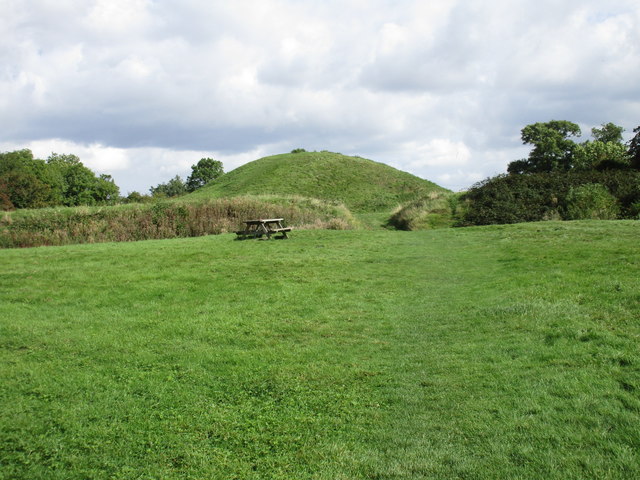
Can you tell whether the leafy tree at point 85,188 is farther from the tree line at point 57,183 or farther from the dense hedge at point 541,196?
the dense hedge at point 541,196

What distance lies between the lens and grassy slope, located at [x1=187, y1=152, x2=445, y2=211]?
49969mm

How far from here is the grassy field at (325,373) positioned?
4.09 metres

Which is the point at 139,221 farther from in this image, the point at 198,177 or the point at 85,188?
the point at 198,177

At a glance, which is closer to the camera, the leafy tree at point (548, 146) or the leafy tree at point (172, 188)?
the leafy tree at point (548, 146)

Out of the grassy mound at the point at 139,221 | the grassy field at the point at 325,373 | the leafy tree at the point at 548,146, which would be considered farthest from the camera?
the leafy tree at the point at 548,146

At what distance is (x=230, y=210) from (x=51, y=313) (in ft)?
59.0

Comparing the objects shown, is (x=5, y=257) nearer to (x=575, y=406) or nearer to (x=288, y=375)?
(x=288, y=375)

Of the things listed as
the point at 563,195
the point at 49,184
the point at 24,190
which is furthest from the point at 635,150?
the point at 49,184

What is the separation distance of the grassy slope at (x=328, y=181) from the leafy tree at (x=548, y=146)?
13.6m

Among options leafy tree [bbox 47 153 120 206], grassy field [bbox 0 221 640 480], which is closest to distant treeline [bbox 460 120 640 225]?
grassy field [bbox 0 221 640 480]

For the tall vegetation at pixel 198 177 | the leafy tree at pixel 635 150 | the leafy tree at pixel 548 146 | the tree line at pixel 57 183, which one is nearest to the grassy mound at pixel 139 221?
the leafy tree at pixel 635 150

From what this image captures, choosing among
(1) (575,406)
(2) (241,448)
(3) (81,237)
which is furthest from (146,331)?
(3) (81,237)

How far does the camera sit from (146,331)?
25.6 ft

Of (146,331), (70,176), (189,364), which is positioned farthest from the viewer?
(70,176)
